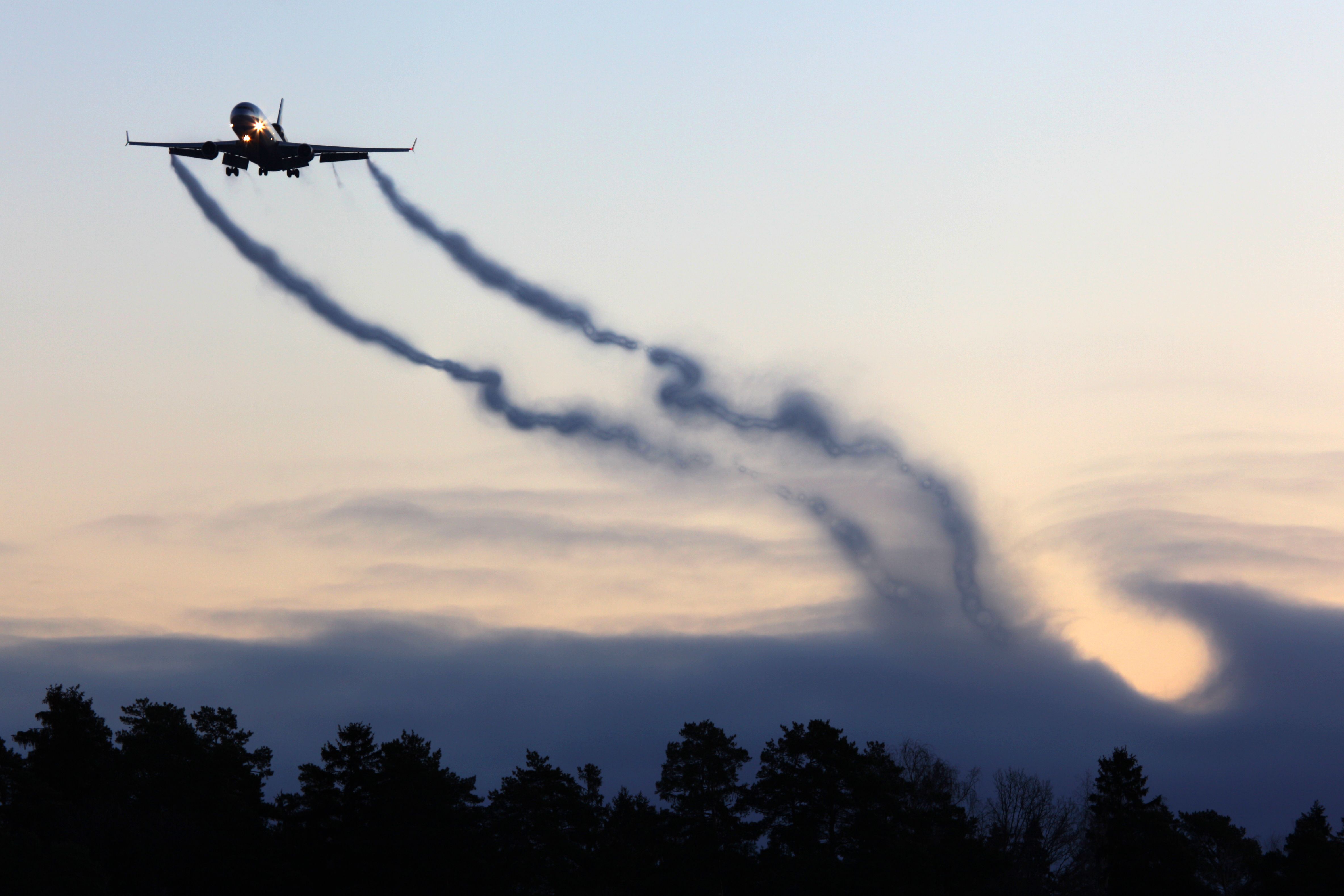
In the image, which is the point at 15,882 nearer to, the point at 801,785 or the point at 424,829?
the point at 424,829

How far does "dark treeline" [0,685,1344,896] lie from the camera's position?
334ft

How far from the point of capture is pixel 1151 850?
338ft

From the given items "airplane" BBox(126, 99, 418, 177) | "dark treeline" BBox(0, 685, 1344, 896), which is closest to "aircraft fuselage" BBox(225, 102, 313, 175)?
"airplane" BBox(126, 99, 418, 177)

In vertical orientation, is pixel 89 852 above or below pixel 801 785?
below

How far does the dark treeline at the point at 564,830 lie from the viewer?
4008 inches

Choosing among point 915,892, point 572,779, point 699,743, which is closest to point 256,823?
point 572,779

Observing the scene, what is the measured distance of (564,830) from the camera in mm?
115812

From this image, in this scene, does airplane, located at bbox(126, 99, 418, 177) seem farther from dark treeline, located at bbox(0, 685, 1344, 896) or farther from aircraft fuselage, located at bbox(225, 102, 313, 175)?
dark treeline, located at bbox(0, 685, 1344, 896)

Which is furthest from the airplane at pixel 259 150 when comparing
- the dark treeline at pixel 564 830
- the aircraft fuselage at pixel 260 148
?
the dark treeline at pixel 564 830

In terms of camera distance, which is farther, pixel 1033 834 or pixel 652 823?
pixel 1033 834

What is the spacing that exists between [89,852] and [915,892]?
54160 mm

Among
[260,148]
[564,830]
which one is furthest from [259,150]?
[564,830]

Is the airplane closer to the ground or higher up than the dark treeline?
higher up

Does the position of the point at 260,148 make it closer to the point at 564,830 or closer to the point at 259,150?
the point at 259,150
